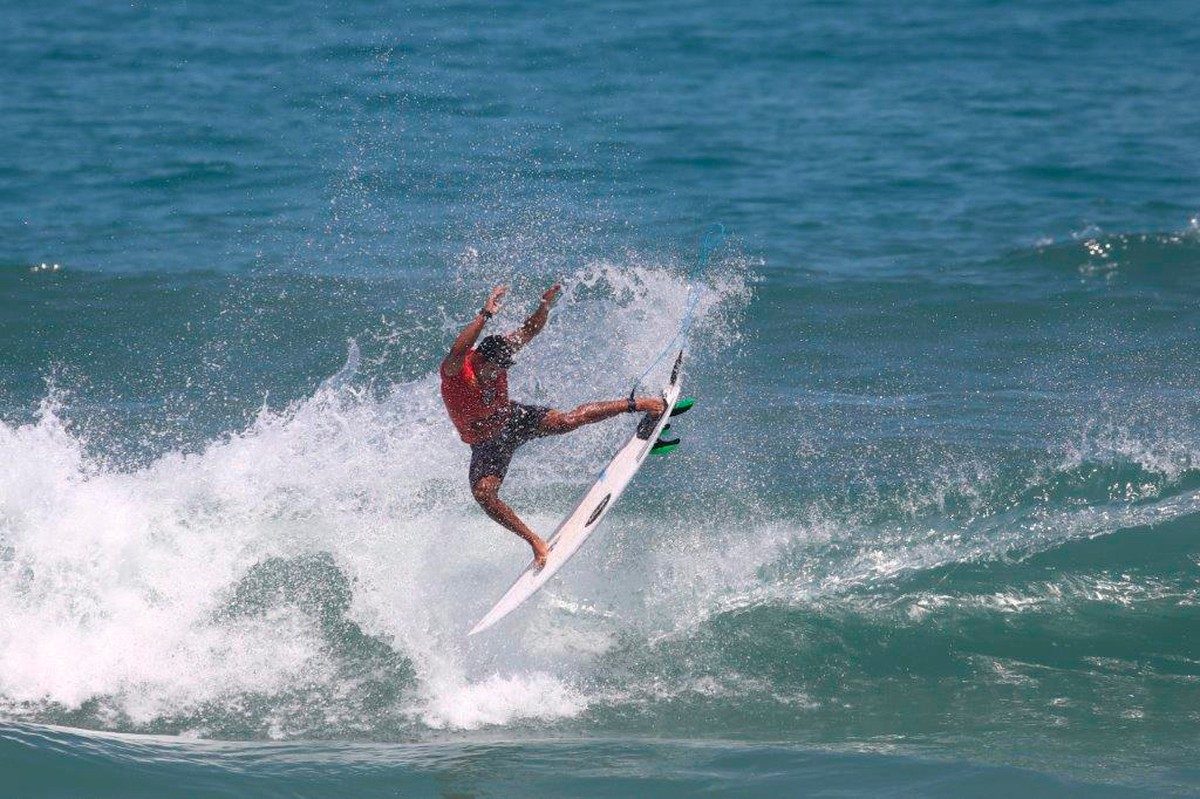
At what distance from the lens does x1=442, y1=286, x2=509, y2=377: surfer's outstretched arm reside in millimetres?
8531

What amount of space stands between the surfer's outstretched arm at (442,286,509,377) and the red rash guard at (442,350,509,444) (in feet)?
0.18

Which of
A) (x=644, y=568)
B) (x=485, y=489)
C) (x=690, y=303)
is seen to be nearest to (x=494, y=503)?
(x=485, y=489)

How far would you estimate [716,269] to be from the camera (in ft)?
58.4

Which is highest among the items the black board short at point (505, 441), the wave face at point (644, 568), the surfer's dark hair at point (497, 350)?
the surfer's dark hair at point (497, 350)

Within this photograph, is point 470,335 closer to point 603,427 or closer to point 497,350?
point 497,350

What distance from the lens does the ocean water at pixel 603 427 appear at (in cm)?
925

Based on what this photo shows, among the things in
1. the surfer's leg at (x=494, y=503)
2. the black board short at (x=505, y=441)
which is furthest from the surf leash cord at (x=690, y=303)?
the surfer's leg at (x=494, y=503)

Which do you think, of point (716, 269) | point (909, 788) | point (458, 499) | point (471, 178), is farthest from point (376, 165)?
point (909, 788)

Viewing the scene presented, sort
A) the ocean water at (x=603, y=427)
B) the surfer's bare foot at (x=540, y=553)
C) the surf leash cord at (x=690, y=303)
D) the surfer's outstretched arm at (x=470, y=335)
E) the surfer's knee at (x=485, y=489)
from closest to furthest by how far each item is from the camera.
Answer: the surfer's outstretched arm at (x=470, y=335) < the ocean water at (x=603, y=427) < the surfer's knee at (x=485, y=489) < the surfer's bare foot at (x=540, y=553) < the surf leash cord at (x=690, y=303)

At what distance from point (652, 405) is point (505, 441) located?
1.05m

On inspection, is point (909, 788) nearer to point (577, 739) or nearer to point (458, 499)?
point (577, 739)

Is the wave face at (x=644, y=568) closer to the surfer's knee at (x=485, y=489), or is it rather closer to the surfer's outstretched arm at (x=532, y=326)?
the surfer's knee at (x=485, y=489)

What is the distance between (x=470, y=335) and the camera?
28.5 ft

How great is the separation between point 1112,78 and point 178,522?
20498 millimetres
